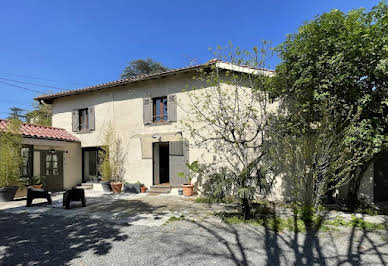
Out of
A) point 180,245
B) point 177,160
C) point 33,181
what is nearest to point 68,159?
point 33,181

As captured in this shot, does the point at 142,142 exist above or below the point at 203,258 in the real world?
above

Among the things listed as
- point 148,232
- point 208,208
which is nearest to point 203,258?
point 148,232

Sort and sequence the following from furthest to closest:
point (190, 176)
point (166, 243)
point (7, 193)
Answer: point (190, 176) < point (7, 193) < point (166, 243)

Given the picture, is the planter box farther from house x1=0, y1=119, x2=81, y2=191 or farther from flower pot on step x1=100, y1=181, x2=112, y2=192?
house x1=0, y1=119, x2=81, y2=191

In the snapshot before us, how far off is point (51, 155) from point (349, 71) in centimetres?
1410

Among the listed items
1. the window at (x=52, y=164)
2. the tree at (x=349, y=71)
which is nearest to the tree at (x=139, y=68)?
the window at (x=52, y=164)

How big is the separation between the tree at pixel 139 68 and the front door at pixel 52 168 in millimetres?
20631

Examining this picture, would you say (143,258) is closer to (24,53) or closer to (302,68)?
(302,68)

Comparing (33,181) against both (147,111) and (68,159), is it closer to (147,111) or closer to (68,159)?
(68,159)

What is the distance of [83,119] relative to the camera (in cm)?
1334

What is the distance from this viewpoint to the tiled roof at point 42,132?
1007 cm

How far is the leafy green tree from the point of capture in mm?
8627

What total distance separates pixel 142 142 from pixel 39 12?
7939 mm

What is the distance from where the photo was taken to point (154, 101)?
11.5m
